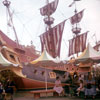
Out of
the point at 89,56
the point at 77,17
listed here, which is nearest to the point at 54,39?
the point at 89,56

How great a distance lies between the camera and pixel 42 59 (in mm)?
9836

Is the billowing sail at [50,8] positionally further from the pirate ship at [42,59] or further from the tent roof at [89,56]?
the tent roof at [89,56]

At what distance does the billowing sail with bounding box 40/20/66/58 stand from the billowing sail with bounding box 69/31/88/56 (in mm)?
10521

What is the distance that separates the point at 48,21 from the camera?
111 feet

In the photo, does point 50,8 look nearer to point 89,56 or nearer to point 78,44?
point 78,44

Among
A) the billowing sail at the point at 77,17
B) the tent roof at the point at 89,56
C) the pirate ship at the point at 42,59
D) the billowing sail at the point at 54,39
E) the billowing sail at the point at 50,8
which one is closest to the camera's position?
the tent roof at the point at 89,56

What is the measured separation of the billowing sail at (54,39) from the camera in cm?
2680

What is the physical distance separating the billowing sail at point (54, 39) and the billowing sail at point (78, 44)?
10.5 m

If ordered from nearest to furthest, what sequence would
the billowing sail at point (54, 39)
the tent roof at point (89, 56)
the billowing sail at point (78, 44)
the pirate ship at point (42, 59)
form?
1. the tent roof at point (89, 56)
2. the pirate ship at point (42, 59)
3. the billowing sail at point (54, 39)
4. the billowing sail at point (78, 44)

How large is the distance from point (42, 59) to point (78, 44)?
29.3 meters

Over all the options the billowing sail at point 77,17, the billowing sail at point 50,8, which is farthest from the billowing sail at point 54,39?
the billowing sail at point 77,17

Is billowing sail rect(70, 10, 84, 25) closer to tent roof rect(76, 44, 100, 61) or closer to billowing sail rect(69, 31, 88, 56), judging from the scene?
billowing sail rect(69, 31, 88, 56)

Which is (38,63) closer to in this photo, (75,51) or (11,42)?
(11,42)

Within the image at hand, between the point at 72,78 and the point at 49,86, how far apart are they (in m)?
5.22
